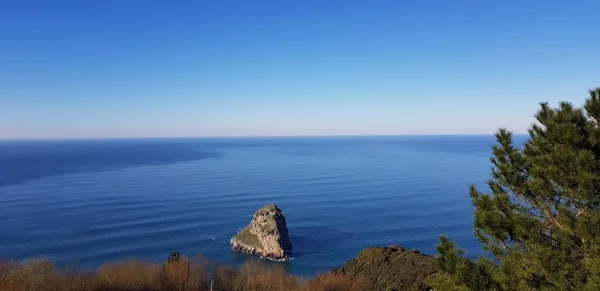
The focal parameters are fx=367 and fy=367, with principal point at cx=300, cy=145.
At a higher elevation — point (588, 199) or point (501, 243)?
point (588, 199)

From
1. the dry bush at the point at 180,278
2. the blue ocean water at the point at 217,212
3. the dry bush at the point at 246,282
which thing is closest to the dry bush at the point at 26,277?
the dry bush at the point at 180,278

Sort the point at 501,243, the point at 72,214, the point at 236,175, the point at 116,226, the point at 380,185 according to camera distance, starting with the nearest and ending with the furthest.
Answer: the point at 501,243 → the point at 116,226 → the point at 72,214 → the point at 380,185 → the point at 236,175

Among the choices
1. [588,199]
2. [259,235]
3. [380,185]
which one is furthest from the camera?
[380,185]

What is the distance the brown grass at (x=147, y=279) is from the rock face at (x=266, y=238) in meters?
19.3

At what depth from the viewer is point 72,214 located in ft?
266

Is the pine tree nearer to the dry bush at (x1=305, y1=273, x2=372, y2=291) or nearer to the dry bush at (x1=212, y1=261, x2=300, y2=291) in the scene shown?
the dry bush at (x1=212, y1=261, x2=300, y2=291)

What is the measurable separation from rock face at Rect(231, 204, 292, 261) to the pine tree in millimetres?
55468

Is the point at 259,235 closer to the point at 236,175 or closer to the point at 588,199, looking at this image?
the point at 588,199

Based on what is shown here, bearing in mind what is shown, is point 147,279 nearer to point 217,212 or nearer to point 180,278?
point 180,278

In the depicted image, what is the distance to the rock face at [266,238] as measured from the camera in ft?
212

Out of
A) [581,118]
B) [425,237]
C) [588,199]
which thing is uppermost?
[581,118]

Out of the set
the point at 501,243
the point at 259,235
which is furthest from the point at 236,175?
the point at 501,243

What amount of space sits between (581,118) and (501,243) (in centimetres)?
433

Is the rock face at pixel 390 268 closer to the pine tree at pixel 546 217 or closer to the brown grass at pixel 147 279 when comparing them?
the brown grass at pixel 147 279
